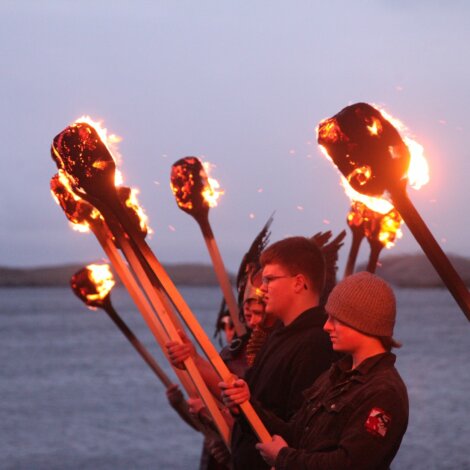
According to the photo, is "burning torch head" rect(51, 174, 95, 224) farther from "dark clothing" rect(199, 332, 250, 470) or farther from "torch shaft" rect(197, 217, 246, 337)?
"dark clothing" rect(199, 332, 250, 470)

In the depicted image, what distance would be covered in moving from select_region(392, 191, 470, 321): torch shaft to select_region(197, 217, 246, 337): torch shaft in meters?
2.39

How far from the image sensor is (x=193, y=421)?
7.46m

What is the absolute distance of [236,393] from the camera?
504cm

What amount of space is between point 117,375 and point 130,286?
62270 mm

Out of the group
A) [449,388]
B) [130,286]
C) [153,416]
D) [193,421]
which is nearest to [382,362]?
[130,286]

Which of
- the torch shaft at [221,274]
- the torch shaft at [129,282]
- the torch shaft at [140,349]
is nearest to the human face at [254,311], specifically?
the torch shaft at [129,282]

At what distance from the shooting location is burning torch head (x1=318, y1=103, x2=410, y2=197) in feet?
14.8

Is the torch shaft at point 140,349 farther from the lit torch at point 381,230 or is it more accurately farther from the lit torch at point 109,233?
the lit torch at point 381,230

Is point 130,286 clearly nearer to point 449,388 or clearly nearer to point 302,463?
point 302,463

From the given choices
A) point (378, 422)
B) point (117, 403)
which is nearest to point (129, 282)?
point (378, 422)

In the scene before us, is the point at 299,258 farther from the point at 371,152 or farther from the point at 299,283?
the point at 371,152

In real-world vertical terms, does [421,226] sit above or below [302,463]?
above

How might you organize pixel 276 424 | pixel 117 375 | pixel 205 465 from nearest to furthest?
pixel 276 424, pixel 205 465, pixel 117 375

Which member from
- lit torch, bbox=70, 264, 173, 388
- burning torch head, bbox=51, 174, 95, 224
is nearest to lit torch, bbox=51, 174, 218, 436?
burning torch head, bbox=51, 174, 95, 224
